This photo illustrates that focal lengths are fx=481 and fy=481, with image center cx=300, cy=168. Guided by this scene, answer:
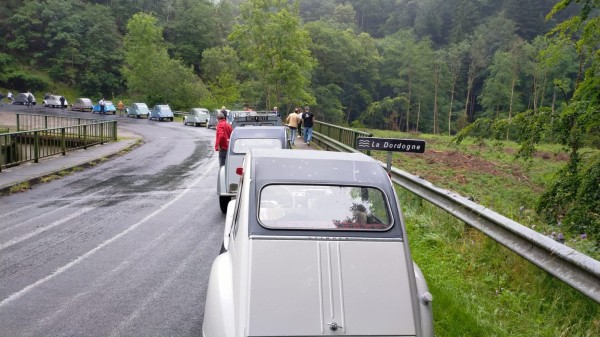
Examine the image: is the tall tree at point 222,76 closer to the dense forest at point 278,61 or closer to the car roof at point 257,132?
the dense forest at point 278,61

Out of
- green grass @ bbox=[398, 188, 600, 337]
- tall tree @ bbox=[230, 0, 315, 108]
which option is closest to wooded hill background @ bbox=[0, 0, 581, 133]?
tall tree @ bbox=[230, 0, 315, 108]

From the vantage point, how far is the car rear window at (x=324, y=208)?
12.7 ft

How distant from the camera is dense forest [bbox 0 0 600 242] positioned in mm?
42000

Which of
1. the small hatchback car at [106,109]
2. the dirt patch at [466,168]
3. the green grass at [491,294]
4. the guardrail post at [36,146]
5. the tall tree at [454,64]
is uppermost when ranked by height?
the tall tree at [454,64]

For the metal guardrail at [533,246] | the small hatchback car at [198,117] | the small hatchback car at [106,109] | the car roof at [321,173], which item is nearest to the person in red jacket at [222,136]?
the metal guardrail at [533,246]

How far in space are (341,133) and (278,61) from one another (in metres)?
21.9

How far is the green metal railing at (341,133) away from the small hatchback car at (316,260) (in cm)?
961

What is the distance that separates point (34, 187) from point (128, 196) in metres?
2.92

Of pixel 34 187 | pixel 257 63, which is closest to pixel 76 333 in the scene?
pixel 34 187

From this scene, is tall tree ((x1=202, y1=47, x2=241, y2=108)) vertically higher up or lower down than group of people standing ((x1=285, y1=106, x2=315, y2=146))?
higher up

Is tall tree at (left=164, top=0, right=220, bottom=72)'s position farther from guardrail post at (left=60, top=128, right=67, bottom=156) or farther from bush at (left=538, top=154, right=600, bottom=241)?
→ bush at (left=538, top=154, right=600, bottom=241)

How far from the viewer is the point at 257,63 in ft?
129

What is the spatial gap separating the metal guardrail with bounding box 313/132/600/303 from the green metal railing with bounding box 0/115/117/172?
42.2 feet

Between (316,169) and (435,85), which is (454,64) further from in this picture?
(316,169)
